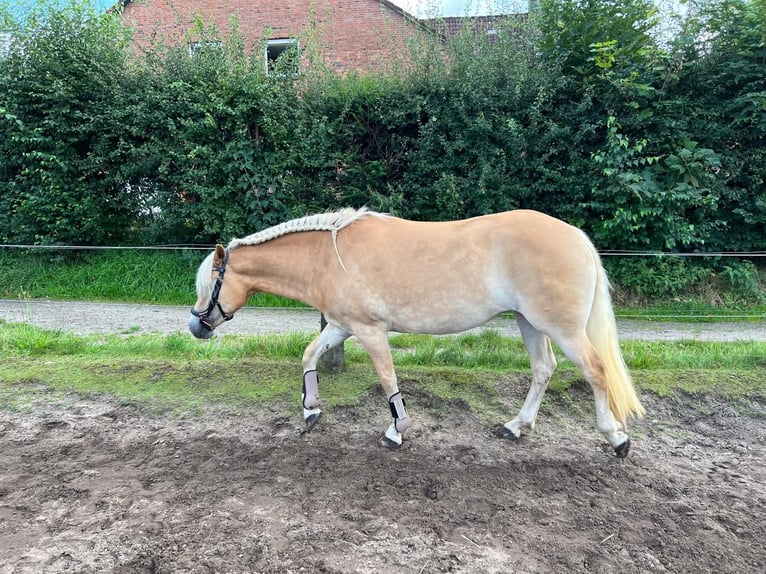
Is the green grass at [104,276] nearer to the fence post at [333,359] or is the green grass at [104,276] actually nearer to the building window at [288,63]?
the building window at [288,63]

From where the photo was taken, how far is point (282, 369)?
4.83 meters

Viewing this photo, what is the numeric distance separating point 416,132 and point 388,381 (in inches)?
243

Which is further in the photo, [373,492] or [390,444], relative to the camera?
[390,444]

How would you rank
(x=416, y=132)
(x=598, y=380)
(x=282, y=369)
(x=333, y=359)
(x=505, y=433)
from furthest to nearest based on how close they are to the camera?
(x=416, y=132), (x=282, y=369), (x=333, y=359), (x=505, y=433), (x=598, y=380)

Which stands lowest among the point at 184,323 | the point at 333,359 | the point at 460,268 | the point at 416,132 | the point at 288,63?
the point at 184,323

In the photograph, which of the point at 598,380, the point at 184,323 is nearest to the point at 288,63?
the point at 184,323

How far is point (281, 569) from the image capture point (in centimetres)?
215

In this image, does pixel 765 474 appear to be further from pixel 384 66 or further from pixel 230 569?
pixel 384 66

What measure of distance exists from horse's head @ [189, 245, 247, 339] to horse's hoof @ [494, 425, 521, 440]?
2308mm

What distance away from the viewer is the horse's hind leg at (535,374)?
3.57 m

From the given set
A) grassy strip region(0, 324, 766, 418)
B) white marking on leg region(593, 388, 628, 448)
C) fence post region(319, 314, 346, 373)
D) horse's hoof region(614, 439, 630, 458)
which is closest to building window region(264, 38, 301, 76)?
grassy strip region(0, 324, 766, 418)

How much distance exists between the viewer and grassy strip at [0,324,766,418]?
4.24 m

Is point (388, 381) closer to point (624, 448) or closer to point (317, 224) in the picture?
point (317, 224)

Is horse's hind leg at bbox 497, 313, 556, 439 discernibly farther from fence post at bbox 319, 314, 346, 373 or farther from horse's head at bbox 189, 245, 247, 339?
horse's head at bbox 189, 245, 247, 339
